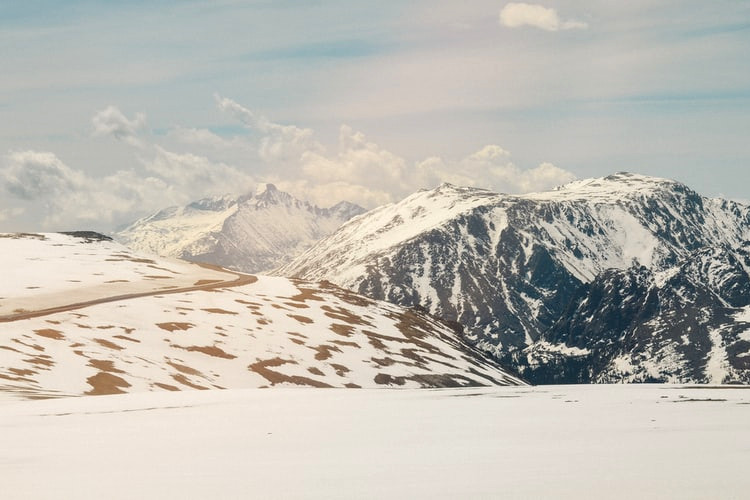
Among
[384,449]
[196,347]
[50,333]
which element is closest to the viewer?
[384,449]

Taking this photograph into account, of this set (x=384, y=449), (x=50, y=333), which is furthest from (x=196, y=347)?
(x=384, y=449)

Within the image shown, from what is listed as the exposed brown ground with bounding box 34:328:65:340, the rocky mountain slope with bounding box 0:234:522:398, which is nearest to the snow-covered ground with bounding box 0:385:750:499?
the rocky mountain slope with bounding box 0:234:522:398

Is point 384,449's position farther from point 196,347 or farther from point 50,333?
point 196,347

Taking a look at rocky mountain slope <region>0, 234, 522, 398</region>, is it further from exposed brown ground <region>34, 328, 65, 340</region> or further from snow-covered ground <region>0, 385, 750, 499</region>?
snow-covered ground <region>0, 385, 750, 499</region>

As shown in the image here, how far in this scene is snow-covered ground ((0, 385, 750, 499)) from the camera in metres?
25.9

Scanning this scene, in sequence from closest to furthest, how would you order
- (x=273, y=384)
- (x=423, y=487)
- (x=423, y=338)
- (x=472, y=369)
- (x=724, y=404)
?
1. (x=423, y=487)
2. (x=724, y=404)
3. (x=273, y=384)
4. (x=472, y=369)
5. (x=423, y=338)

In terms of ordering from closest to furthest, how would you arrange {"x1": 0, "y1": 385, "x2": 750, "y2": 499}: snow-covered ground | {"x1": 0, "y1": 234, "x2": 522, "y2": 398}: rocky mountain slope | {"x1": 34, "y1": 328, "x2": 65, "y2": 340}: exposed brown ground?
{"x1": 0, "y1": 385, "x2": 750, "y2": 499}: snow-covered ground, {"x1": 0, "y1": 234, "x2": 522, "y2": 398}: rocky mountain slope, {"x1": 34, "y1": 328, "x2": 65, "y2": 340}: exposed brown ground

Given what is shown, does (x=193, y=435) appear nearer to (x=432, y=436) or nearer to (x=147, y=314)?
(x=432, y=436)

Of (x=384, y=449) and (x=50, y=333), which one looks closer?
(x=384, y=449)

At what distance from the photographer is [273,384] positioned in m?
136

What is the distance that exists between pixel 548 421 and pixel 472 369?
137m

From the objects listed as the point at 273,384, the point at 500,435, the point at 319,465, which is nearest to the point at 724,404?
the point at 500,435

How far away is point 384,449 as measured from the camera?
34.2 m

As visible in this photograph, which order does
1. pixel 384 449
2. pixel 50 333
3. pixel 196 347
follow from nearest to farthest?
pixel 384 449 → pixel 50 333 → pixel 196 347
